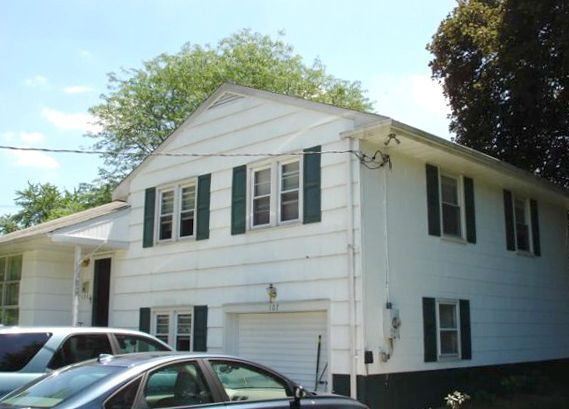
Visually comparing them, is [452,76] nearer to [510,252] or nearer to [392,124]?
[510,252]

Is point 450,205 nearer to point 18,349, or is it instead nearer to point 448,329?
point 448,329

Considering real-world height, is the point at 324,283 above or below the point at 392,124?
below

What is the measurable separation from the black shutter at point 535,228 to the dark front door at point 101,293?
435 inches

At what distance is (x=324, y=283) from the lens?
39.0ft

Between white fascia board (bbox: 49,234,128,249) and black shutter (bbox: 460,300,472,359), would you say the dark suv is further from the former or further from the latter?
black shutter (bbox: 460,300,472,359)

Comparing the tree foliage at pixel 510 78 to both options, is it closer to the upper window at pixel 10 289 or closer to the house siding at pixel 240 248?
the house siding at pixel 240 248

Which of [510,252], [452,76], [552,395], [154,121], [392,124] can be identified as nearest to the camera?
[392,124]

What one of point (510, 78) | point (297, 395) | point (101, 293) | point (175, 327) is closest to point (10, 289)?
point (101, 293)

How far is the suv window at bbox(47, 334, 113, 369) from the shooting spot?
7965 mm

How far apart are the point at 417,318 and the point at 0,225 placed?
42112 mm

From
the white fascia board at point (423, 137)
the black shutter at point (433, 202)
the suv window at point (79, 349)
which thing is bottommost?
the suv window at point (79, 349)

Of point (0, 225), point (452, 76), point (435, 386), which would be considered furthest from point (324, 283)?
point (0, 225)

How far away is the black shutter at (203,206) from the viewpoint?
577 inches

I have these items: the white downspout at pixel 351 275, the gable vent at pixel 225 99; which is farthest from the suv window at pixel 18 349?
the gable vent at pixel 225 99
